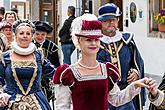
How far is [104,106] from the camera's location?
12.8ft

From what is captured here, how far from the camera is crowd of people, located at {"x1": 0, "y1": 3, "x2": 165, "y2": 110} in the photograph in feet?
12.6

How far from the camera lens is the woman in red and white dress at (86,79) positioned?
3.83 m

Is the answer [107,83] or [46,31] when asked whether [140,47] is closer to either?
[46,31]

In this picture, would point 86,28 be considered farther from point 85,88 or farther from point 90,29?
point 85,88

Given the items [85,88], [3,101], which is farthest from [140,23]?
[85,88]

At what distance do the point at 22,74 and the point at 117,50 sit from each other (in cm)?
98

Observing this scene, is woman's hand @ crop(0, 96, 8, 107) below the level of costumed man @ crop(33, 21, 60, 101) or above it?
below

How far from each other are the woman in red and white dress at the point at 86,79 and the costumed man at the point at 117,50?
3.91 feet

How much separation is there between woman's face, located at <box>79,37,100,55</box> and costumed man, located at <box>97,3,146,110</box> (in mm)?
1283

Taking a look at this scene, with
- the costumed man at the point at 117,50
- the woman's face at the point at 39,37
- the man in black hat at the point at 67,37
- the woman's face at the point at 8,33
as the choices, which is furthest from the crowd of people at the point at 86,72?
the man in black hat at the point at 67,37

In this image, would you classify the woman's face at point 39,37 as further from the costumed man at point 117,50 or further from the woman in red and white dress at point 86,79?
the woman in red and white dress at point 86,79

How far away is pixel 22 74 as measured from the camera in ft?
17.7

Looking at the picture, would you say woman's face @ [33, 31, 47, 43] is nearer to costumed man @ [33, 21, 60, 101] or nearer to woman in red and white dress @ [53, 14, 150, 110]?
costumed man @ [33, 21, 60, 101]

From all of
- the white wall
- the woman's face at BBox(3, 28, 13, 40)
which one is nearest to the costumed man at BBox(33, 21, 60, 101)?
the woman's face at BBox(3, 28, 13, 40)
